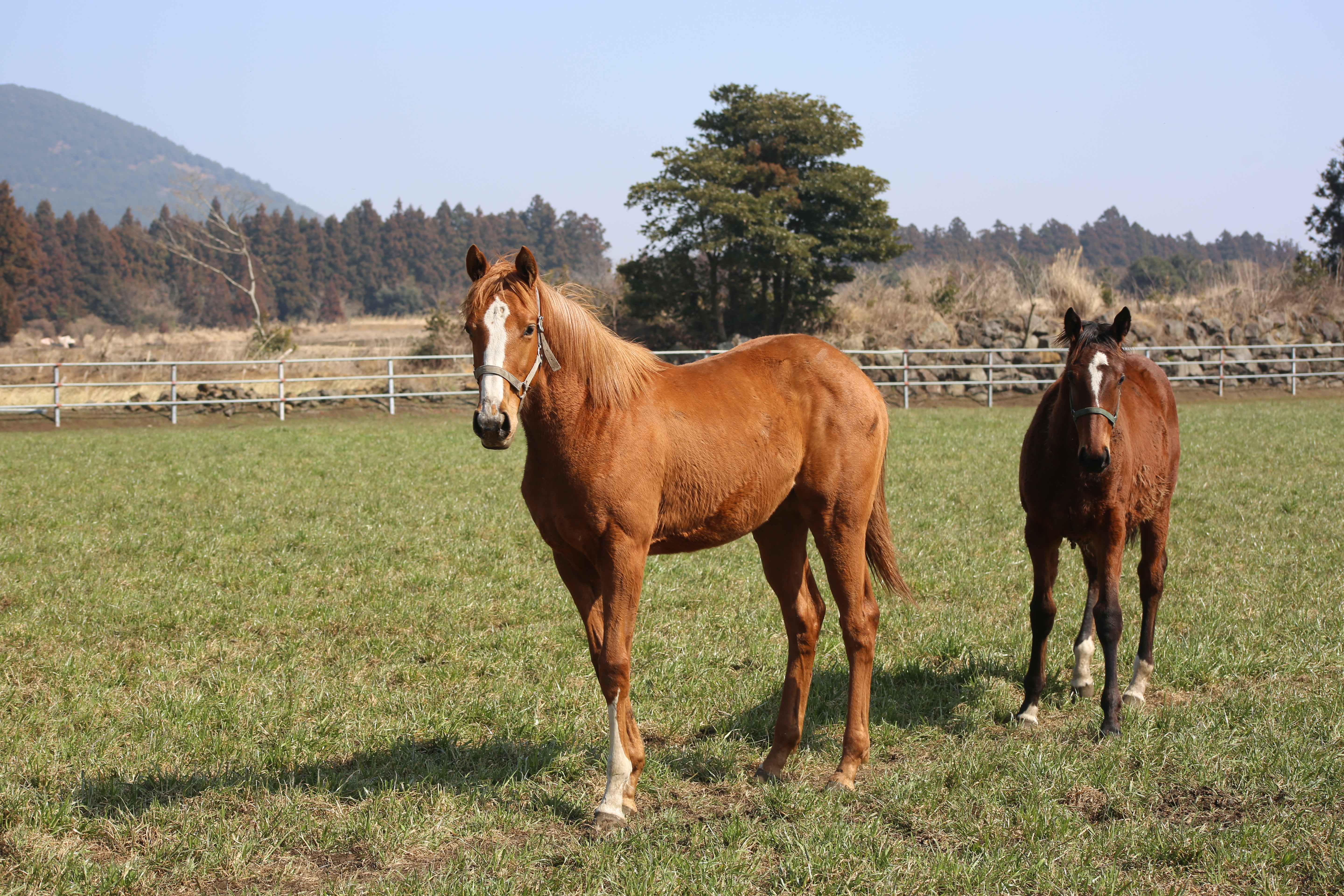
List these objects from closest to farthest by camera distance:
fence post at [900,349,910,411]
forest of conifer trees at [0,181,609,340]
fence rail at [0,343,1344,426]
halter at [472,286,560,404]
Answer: halter at [472,286,560,404]
fence rail at [0,343,1344,426]
fence post at [900,349,910,411]
forest of conifer trees at [0,181,609,340]

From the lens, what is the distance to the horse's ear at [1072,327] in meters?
4.31

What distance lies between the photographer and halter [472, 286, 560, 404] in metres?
2.97

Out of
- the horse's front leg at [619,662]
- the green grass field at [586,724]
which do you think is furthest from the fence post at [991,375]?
the horse's front leg at [619,662]

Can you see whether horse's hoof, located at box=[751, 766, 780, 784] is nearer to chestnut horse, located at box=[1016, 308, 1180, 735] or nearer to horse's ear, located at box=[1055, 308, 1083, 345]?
chestnut horse, located at box=[1016, 308, 1180, 735]

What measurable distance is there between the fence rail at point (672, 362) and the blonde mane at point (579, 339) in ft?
51.7

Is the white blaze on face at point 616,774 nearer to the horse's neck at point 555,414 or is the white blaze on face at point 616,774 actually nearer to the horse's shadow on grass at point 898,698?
the horse's shadow on grass at point 898,698

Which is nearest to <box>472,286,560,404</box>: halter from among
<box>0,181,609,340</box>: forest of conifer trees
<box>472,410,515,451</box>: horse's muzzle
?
<box>472,410,515,451</box>: horse's muzzle

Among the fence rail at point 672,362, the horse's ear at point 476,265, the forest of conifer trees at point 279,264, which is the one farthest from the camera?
the forest of conifer trees at point 279,264

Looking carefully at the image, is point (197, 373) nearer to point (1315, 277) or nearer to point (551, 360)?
point (551, 360)

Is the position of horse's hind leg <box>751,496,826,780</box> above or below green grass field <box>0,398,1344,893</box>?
above

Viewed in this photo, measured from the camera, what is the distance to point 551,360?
128 inches

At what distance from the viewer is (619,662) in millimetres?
3252

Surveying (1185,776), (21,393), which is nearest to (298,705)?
(1185,776)

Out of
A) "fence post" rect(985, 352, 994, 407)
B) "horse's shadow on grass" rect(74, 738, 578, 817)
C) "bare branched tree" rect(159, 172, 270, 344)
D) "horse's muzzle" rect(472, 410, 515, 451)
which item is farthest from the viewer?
"bare branched tree" rect(159, 172, 270, 344)
